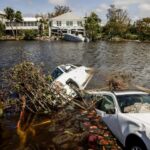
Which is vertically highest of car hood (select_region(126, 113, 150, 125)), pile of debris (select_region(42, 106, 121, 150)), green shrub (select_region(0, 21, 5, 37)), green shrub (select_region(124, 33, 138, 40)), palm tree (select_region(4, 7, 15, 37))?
palm tree (select_region(4, 7, 15, 37))

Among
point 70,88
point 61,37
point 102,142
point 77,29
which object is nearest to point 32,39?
point 61,37

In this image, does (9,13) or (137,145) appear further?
(9,13)

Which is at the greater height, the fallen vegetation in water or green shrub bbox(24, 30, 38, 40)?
the fallen vegetation in water

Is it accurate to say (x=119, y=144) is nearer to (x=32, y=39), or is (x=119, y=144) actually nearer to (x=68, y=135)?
(x=68, y=135)

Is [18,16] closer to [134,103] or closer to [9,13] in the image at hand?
[9,13]

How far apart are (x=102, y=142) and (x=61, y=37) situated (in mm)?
86900

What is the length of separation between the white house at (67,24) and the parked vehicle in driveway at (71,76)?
7895cm

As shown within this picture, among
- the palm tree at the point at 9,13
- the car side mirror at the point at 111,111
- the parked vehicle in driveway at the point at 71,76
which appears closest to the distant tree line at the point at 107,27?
the palm tree at the point at 9,13

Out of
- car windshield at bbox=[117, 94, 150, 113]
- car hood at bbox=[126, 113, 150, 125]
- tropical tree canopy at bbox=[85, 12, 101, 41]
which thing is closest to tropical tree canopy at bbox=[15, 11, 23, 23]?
tropical tree canopy at bbox=[85, 12, 101, 41]

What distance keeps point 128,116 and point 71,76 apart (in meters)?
10.4

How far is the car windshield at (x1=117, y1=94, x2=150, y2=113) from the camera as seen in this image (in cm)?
973

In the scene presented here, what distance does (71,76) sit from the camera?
1922cm

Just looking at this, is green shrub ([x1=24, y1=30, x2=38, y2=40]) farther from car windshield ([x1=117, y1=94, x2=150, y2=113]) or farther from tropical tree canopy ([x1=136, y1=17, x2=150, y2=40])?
car windshield ([x1=117, y1=94, x2=150, y2=113])

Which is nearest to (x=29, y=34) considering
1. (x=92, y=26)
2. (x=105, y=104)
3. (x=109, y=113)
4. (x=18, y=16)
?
(x=18, y=16)
